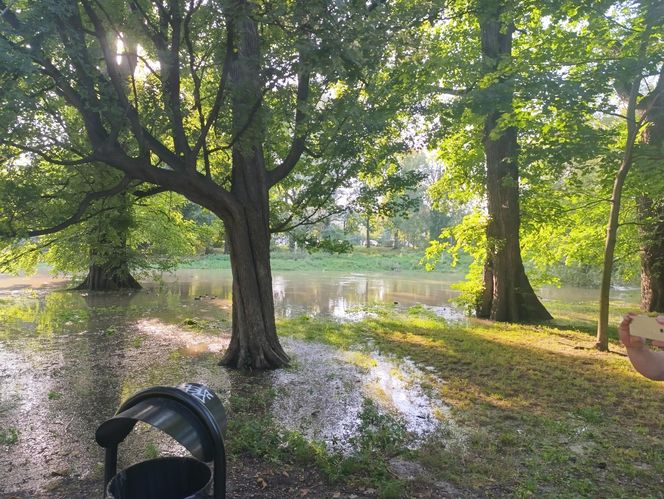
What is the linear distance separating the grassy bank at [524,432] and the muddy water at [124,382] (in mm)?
395

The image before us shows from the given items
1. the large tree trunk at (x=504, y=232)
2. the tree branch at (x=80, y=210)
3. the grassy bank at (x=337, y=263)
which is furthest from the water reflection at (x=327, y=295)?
the grassy bank at (x=337, y=263)

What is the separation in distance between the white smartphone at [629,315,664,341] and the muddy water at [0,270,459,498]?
2369mm

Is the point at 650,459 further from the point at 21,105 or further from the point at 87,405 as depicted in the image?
the point at 21,105

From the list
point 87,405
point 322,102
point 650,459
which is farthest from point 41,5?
point 650,459

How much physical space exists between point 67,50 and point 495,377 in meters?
6.88

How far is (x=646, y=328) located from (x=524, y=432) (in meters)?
2.07

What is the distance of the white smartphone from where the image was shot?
10.3ft

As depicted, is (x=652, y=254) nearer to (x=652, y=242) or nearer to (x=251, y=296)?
(x=652, y=242)

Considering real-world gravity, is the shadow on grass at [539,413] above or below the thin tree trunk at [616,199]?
below

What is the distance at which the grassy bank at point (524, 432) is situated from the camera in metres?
3.79

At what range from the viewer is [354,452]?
431 centimetres

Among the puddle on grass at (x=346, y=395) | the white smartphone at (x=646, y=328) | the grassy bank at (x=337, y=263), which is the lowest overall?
the puddle on grass at (x=346, y=395)

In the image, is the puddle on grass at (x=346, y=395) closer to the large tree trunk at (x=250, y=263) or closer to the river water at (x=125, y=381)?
→ the river water at (x=125, y=381)

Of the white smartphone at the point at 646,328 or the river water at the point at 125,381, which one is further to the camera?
the river water at the point at 125,381
